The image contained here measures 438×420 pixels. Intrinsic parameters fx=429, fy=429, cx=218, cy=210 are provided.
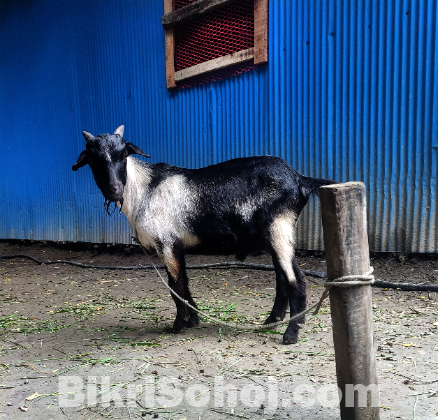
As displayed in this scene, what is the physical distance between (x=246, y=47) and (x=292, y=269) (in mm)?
4593

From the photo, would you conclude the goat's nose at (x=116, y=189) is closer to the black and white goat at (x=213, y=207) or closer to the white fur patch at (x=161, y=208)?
the black and white goat at (x=213, y=207)

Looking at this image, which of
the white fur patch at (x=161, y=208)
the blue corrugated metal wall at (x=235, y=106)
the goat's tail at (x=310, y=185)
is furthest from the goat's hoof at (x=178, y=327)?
the blue corrugated metal wall at (x=235, y=106)

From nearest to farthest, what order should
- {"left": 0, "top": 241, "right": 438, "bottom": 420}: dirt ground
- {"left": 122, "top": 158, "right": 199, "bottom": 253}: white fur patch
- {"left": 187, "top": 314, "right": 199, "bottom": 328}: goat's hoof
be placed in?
{"left": 0, "top": 241, "right": 438, "bottom": 420}: dirt ground → {"left": 122, "top": 158, "right": 199, "bottom": 253}: white fur patch → {"left": 187, "top": 314, "right": 199, "bottom": 328}: goat's hoof

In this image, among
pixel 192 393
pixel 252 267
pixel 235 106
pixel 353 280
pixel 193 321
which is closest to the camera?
pixel 353 280

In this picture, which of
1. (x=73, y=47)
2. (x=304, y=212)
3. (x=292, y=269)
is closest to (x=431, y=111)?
(x=304, y=212)

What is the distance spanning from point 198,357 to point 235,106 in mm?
4919

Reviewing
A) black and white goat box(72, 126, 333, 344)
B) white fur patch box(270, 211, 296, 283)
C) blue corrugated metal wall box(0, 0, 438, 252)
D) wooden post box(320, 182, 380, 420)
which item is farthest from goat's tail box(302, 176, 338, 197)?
blue corrugated metal wall box(0, 0, 438, 252)

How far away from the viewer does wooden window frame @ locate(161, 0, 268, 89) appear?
22.3 feet

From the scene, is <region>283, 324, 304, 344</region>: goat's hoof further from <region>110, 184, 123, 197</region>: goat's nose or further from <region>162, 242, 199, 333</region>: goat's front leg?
<region>110, 184, 123, 197</region>: goat's nose

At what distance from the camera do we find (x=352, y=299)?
2135 millimetres

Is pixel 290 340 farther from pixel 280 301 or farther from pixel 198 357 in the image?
pixel 198 357

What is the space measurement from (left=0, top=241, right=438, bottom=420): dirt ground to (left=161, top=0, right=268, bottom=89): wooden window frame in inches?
140

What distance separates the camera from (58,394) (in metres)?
2.85

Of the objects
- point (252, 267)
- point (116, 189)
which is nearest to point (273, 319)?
point (116, 189)
